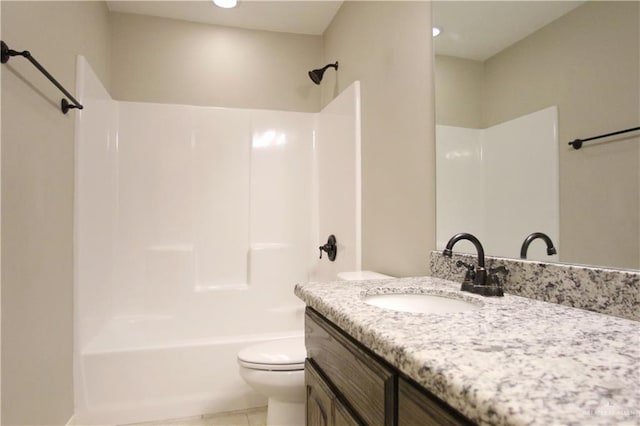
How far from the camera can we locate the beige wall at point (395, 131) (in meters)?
1.54

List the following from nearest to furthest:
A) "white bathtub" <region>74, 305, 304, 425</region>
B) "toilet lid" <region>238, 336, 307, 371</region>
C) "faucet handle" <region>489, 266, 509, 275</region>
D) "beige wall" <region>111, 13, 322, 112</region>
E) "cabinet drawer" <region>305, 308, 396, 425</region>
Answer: "cabinet drawer" <region>305, 308, 396, 425</region> < "faucet handle" <region>489, 266, 509, 275</region> < "toilet lid" <region>238, 336, 307, 371</region> < "white bathtub" <region>74, 305, 304, 425</region> < "beige wall" <region>111, 13, 322, 112</region>

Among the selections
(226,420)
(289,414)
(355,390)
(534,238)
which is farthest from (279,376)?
(534,238)

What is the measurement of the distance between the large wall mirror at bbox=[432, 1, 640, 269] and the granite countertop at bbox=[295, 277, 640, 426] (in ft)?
0.77

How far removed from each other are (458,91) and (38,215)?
1725 millimetres

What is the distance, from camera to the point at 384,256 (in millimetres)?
1879

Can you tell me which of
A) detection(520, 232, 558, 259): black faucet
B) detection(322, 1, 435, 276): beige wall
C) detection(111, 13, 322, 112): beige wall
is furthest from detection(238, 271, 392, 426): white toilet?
detection(111, 13, 322, 112): beige wall

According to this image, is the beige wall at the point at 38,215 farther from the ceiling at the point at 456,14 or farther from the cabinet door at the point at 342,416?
the cabinet door at the point at 342,416

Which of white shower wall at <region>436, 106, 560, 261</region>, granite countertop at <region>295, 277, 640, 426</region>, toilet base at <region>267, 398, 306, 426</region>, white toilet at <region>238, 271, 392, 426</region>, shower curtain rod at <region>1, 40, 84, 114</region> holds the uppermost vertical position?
shower curtain rod at <region>1, 40, 84, 114</region>

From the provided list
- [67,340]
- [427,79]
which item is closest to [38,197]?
[67,340]

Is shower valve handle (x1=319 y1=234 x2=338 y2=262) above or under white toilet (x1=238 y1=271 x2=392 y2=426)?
above

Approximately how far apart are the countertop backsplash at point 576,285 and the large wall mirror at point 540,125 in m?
0.04

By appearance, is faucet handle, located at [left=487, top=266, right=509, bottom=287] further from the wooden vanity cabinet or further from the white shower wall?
the wooden vanity cabinet

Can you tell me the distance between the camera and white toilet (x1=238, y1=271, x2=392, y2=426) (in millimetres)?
1642

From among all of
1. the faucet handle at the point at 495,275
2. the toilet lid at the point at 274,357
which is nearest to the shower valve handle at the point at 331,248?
the toilet lid at the point at 274,357
